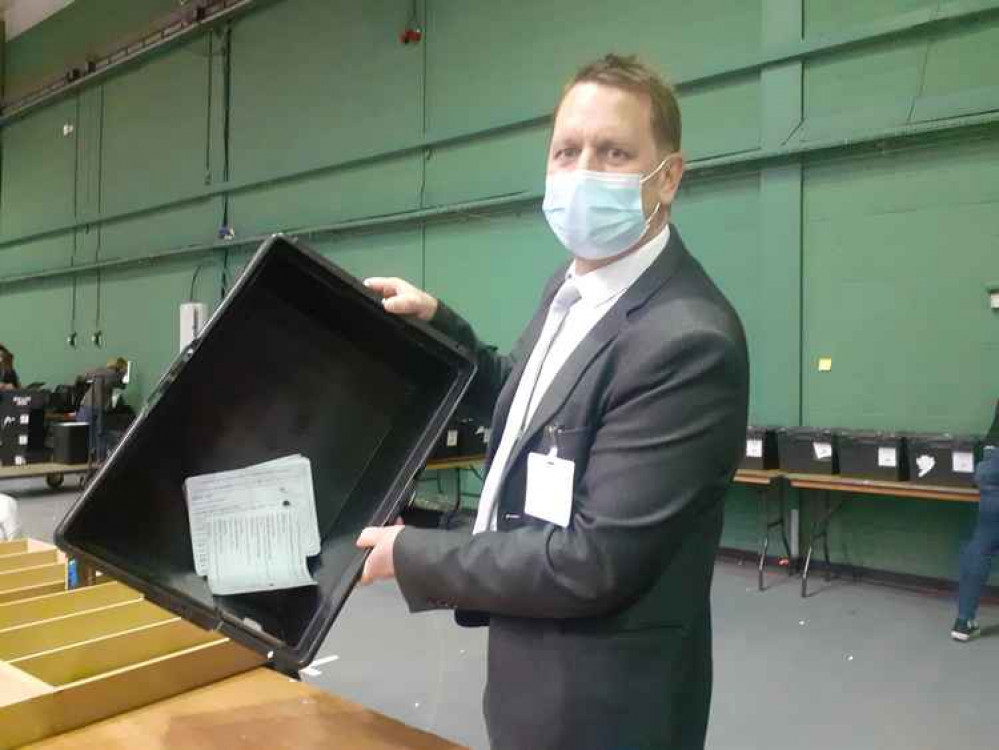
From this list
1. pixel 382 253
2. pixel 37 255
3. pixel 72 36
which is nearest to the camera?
pixel 382 253

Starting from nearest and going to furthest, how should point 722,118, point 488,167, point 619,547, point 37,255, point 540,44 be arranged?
point 619,547 → point 722,118 → point 540,44 → point 488,167 → point 37,255

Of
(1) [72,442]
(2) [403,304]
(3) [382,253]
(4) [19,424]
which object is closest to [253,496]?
(2) [403,304]

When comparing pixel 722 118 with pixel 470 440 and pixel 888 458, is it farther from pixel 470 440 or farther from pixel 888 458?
pixel 470 440

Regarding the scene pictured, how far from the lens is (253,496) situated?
1039 mm

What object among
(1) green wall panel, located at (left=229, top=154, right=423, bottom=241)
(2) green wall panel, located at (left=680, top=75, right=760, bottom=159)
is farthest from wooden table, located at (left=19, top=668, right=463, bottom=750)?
(1) green wall panel, located at (left=229, top=154, right=423, bottom=241)

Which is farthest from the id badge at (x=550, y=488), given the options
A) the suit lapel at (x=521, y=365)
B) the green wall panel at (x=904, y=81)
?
the green wall panel at (x=904, y=81)

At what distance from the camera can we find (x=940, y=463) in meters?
3.65

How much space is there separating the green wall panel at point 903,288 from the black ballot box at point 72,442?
612cm

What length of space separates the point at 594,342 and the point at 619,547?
248mm

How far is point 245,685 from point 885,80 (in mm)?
4583

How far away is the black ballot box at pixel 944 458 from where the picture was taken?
3564mm

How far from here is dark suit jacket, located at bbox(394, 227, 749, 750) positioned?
2.61ft

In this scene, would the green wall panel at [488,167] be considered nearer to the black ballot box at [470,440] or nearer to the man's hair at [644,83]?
the black ballot box at [470,440]

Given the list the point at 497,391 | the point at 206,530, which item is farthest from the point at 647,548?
the point at 206,530
